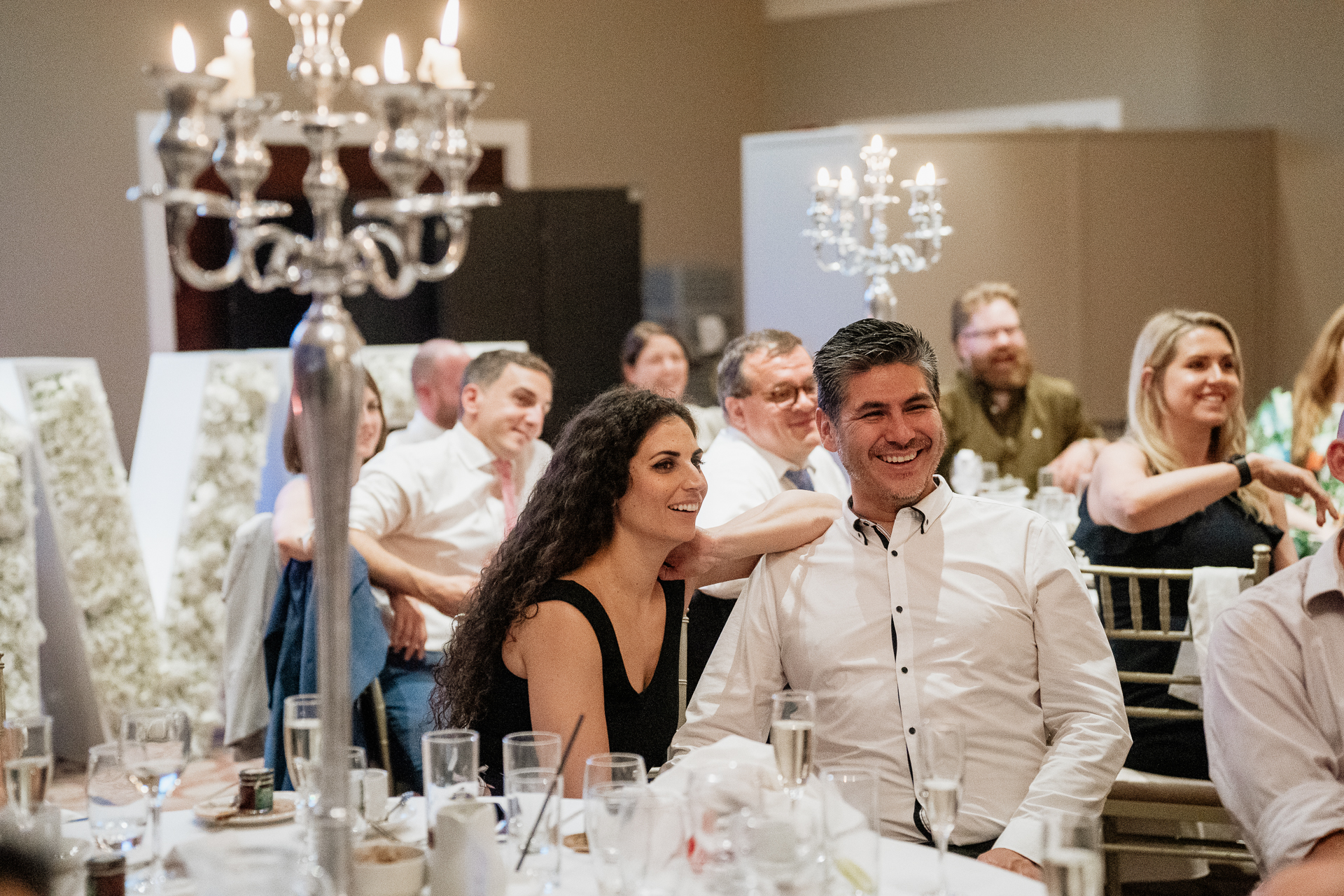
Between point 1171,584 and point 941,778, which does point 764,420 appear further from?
point 941,778

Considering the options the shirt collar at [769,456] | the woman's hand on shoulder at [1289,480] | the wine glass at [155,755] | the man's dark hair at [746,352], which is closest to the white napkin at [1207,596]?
the woman's hand on shoulder at [1289,480]

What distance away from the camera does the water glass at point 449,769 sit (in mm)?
1835

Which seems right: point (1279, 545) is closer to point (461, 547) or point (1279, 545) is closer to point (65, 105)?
point (461, 547)

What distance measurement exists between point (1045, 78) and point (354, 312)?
12.0ft

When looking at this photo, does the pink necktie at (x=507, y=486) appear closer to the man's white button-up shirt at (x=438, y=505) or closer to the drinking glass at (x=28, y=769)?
the man's white button-up shirt at (x=438, y=505)

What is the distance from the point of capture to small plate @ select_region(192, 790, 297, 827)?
206 centimetres

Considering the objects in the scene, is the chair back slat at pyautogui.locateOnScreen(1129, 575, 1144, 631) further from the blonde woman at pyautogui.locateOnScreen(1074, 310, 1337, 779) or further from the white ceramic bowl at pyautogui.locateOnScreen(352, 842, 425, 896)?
the white ceramic bowl at pyautogui.locateOnScreen(352, 842, 425, 896)

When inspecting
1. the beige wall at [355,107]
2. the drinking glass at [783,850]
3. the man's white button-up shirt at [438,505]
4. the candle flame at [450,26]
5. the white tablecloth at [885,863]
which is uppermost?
the beige wall at [355,107]

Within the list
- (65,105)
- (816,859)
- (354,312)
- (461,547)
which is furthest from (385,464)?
(65,105)

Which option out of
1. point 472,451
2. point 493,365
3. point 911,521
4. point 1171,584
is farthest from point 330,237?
point 493,365

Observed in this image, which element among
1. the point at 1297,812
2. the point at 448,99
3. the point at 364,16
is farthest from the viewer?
the point at 364,16

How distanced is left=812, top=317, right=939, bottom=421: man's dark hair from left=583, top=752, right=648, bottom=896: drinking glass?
3.09 ft

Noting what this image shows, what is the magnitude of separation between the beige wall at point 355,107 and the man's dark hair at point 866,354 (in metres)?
5.24

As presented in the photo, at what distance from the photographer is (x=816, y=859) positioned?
5.24ft
